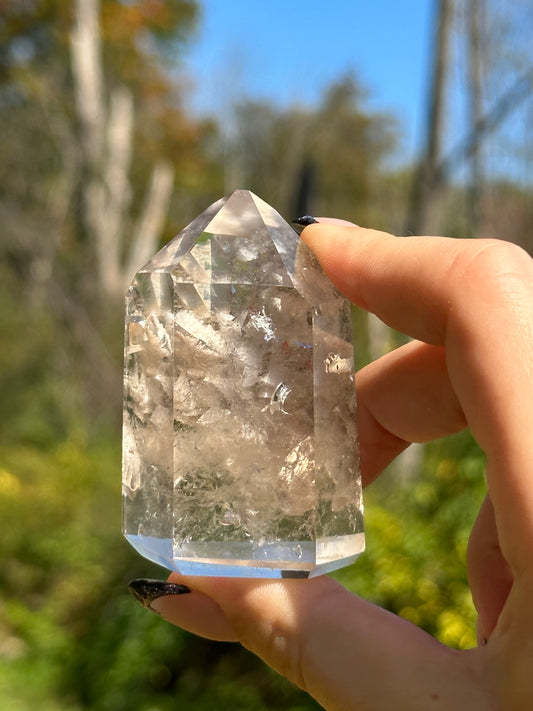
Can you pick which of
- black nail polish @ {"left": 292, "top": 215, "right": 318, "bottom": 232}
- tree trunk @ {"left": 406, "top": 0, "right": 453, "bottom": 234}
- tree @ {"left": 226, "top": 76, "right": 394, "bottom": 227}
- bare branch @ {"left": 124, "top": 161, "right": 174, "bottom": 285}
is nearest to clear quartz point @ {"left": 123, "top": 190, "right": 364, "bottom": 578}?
black nail polish @ {"left": 292, "top": 215, "right": 318, "bottom": 232}

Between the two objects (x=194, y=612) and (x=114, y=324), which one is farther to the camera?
(x=114, y=324)

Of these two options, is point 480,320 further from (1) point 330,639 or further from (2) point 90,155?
(2) point 90,155

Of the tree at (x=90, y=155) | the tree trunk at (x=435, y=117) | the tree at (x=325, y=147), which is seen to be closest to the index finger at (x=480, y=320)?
the tree trunk at (x=435, y=117)

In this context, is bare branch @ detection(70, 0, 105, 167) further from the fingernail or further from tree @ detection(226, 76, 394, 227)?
the fingernail

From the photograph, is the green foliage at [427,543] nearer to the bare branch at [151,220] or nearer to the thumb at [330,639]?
the thumb at [330,639]

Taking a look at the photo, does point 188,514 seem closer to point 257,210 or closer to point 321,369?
point 321,369

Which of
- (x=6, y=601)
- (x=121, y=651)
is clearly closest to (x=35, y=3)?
(x=6, y=601)

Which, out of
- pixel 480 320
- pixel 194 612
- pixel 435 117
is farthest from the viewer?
pixel 435 117

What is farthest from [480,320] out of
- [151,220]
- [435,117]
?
[151,220]
